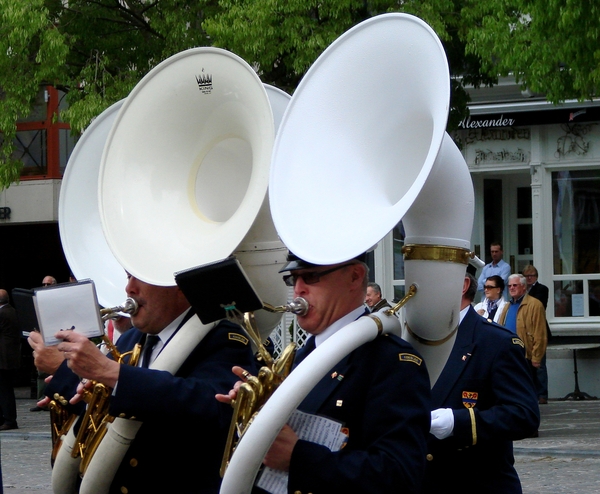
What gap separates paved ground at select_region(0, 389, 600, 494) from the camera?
9039mm

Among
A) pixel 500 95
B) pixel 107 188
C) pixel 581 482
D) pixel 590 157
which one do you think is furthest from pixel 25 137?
pixel 107 188

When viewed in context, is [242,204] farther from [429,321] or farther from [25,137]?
[25,137]

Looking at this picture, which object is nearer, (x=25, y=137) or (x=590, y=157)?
(x=590, y=157)

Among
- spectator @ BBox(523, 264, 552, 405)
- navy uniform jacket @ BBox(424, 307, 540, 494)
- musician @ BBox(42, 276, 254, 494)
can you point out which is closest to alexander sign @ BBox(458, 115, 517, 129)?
spectator @ BBox(523, 264, 552, 405)

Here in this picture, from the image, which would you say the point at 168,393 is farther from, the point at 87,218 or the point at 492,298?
the point at 492,298

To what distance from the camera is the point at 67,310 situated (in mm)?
3402

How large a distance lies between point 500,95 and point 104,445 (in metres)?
14.3

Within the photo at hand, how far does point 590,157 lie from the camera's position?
1675 centimetres

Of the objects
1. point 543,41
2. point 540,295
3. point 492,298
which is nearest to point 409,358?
point 543,41

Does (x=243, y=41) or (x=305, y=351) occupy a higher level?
(x=243, y=41)

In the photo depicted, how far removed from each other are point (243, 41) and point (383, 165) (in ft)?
31.0

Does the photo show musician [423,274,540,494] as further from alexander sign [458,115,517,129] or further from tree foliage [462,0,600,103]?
alexander sign [458,115,517,129]

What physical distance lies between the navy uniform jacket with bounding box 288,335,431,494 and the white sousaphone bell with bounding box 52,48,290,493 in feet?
1.79

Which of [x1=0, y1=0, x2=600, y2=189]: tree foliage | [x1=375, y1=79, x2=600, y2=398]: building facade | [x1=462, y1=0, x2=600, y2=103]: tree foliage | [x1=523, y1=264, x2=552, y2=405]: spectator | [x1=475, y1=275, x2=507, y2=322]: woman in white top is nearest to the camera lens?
[x1=462, y1=0, x2=600, y2=103]: tree foliage
